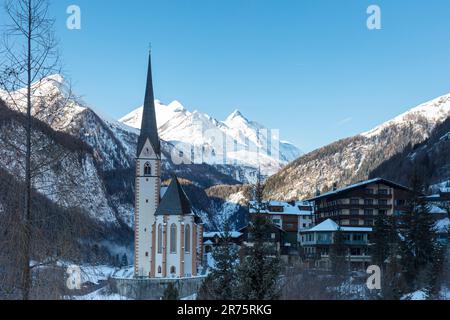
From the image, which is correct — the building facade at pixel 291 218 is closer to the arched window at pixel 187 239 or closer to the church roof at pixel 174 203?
the arched window at pixel 187 239

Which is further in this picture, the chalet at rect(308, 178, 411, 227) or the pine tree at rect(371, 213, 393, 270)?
the chalet at rect(308, 178, 411, 227)

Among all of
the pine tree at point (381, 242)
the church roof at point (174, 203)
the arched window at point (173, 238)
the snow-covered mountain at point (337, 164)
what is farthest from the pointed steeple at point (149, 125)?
the snow-covered mountain at point (337, 164)

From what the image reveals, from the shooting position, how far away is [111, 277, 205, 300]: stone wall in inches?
2003

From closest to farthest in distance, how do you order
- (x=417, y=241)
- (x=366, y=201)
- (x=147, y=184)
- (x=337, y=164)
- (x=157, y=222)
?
1. (x=417, y=241)
2. (x=157, y=222)
3. (x=147, y=184)
4. (x=366, y=201)
5. (x=337, y=164)

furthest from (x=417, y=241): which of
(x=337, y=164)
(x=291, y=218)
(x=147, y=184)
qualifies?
(x=337, y=164)

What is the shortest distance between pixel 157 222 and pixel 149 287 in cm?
756

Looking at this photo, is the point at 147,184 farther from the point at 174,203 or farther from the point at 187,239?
the point at 187,239

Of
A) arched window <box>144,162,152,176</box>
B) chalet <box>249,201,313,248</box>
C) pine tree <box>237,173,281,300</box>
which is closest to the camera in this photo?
pine tree <box>237,173,281,300</box>

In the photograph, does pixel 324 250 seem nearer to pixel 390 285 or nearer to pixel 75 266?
pixel 390 285

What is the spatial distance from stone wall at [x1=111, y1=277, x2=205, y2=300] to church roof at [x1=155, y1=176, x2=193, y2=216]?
7.52 metres

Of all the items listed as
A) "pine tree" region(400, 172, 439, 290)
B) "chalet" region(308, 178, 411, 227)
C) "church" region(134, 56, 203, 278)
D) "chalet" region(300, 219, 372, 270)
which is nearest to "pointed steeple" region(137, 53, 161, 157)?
"church" region(134, 56, 203, 278)

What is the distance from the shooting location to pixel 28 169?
1177 cm

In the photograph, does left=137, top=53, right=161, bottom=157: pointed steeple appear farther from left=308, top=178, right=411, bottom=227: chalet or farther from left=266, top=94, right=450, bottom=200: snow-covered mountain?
left=266, top=94, right=450, bottom=200: snow-covered mountain

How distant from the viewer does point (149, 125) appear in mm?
60094
